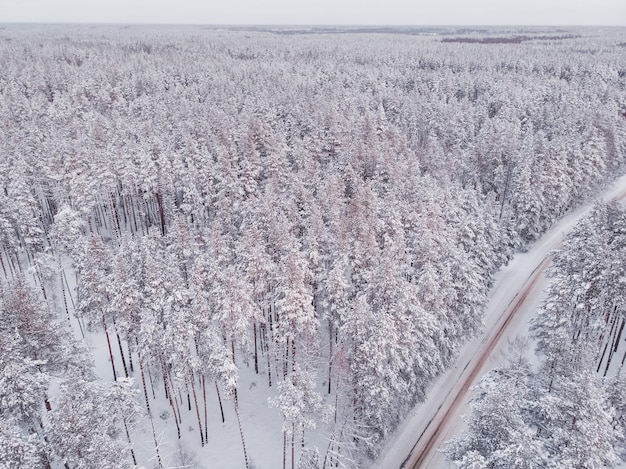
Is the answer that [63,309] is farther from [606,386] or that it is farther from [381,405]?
[606,386]

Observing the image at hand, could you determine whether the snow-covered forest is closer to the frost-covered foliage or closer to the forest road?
the frost-covered foliage

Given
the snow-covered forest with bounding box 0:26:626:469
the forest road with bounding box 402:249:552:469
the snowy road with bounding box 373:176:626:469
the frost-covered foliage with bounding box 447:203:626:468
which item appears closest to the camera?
the frost-covered foliage with bounding box 447:203:626:468

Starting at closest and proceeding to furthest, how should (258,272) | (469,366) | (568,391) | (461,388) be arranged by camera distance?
1. (568,391)
2. (258,272)
3. (461,388)
4. (469,366)

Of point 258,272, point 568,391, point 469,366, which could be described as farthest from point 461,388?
point 258,272

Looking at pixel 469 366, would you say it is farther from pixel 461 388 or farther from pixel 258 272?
pixel 258 272

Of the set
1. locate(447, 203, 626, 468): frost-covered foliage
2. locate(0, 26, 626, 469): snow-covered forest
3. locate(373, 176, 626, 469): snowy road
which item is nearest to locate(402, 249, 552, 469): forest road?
locate(373, 176, 626, 469): snowy road

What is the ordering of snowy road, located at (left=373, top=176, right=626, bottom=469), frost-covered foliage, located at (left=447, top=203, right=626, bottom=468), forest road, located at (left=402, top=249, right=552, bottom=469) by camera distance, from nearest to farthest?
1. frost-covered foliage, located at (left=447, top=203, right=626, bottom=468)
2. forest road, located at (left=402, top=249, right=552, bottom=469)
3. snowy road, located at (left=373, top=176, right=626, bottom=469)

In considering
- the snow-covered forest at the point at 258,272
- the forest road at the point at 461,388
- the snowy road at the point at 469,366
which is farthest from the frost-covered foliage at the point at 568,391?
the forest road at the point at 461,388

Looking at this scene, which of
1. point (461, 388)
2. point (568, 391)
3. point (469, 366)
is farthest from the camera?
point (469, 366)
